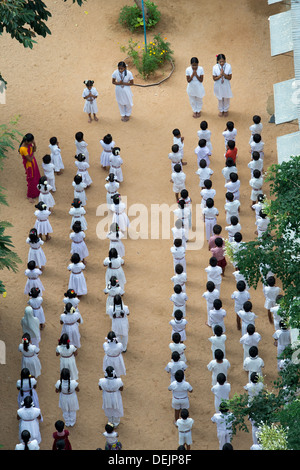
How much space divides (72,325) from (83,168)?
4217 millimetres

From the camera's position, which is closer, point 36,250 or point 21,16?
point 21,16

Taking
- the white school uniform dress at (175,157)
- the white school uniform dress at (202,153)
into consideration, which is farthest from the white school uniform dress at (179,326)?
the white school uniform dress at (202,153)

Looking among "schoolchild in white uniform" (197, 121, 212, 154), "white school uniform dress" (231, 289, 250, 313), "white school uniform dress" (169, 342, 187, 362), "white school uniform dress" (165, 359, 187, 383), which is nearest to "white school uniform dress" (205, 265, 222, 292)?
"white school uniform dress" (231, 289, 250, 313)

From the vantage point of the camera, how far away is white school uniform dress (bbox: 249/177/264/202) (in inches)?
814

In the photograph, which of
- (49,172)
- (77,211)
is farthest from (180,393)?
Answer: (49,172)

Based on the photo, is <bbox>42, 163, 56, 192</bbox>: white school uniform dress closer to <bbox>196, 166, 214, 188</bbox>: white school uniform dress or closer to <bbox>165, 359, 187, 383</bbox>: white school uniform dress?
<bbox>196, 166, 214, 188</bbox>: white school uniform dress

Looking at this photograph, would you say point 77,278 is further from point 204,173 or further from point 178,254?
point 204,173

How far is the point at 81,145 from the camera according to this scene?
21953 mm

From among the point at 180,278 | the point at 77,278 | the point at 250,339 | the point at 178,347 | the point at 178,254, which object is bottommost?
the point at 178,347

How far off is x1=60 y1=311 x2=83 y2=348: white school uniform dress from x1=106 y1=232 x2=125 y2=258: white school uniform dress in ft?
6.38

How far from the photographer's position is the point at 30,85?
2447cm
